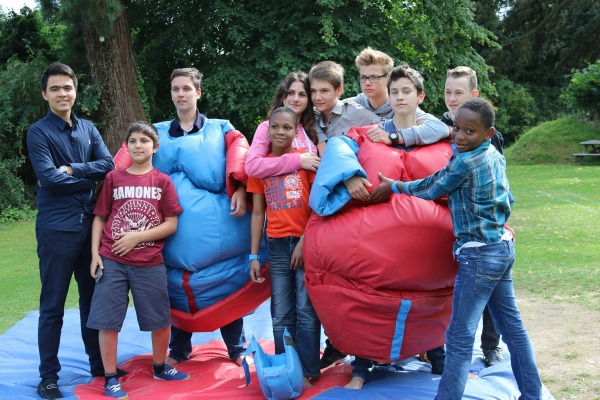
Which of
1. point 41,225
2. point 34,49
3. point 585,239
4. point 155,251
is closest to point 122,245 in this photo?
point 155,251

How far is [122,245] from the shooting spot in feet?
12.5

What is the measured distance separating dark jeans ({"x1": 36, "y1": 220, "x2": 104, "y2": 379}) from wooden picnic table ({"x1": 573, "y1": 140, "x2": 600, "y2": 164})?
59.3ft

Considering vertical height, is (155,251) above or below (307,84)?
below

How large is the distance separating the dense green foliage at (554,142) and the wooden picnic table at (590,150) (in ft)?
0.67

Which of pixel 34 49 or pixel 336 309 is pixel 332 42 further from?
pixel 336 309

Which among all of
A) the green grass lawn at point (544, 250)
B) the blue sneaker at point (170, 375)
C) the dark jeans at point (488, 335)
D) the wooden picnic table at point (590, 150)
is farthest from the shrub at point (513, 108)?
the blue sneaker at point (170, 375)

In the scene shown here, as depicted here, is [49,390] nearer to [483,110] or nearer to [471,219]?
[471,219]

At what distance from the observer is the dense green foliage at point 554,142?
20422mm

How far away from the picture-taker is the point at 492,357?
421 centimetres

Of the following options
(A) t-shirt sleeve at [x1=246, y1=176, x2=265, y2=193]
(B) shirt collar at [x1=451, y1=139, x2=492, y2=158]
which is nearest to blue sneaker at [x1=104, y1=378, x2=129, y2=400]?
(A) t-shirt sleeve at [x1=246, y1=176, x2=265, y2=193]

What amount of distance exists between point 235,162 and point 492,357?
2.06m

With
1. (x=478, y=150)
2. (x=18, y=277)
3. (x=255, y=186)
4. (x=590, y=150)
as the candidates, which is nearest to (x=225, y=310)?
(x=255, y=186)

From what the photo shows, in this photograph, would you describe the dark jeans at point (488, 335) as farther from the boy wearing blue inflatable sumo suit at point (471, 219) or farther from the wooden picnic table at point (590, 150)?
the wooden picnic table at point (590, 150)

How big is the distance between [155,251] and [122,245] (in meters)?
0.20
